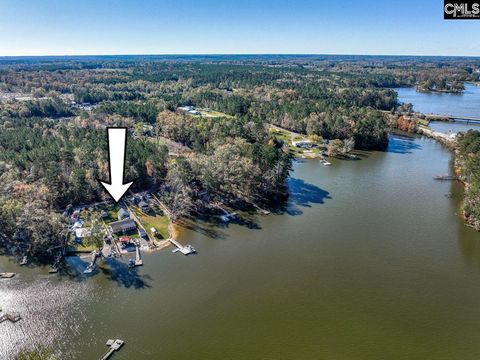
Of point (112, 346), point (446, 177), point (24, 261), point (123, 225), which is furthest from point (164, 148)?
point (446, 177)

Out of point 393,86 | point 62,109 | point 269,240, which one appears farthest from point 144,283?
point 393,86

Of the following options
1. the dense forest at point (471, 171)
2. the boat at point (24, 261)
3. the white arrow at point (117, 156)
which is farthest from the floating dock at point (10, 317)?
the dense forest at point (471, 171)

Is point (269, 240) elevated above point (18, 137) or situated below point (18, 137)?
below

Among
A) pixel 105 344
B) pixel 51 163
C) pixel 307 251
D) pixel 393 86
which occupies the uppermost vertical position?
pixel 393 86

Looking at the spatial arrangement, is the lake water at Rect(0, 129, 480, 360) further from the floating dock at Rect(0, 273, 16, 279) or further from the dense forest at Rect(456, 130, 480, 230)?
the dense forest at Rect(456, 130, 480, 230)

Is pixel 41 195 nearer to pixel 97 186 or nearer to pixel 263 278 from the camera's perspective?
pixel 97 186

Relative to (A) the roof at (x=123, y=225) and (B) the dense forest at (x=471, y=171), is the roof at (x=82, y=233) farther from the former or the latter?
(B) the dense forest at (x=471, y=171)

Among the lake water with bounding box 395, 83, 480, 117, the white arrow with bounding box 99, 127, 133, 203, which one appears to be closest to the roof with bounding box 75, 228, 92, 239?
the white arrow with bounding box 99, 127, 133, 203
